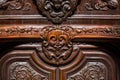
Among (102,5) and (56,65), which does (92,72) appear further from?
(102,5)

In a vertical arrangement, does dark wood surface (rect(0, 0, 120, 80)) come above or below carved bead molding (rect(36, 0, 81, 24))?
below

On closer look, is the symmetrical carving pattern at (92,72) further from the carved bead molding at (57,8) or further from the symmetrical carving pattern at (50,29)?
the carved bead molding at (57,8)

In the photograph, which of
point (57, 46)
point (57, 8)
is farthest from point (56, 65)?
point (57, 8)

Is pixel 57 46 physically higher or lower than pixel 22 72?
higher

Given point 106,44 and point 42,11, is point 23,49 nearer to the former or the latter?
point 42,11

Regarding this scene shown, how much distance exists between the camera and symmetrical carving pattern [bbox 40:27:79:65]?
175 cm

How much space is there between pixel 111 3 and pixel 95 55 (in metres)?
0.28

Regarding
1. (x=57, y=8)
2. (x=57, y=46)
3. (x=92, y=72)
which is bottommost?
(x=92, y=72)

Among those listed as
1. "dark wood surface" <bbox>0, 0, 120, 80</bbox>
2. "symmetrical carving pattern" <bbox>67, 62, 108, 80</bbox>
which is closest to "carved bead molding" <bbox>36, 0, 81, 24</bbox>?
"dark wood surface" <bbox>0, 0, 120, 80</bbox>

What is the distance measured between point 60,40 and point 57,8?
0.16m

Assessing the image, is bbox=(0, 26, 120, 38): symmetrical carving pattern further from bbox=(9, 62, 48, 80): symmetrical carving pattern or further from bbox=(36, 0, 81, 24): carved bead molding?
bbox=(9, 62, 48, 80): symmetrical carving pattern

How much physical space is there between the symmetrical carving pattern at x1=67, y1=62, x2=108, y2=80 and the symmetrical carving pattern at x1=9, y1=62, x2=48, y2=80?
0.17 m

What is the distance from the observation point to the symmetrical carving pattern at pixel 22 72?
179cm

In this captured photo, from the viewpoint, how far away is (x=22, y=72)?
5.90 feet
